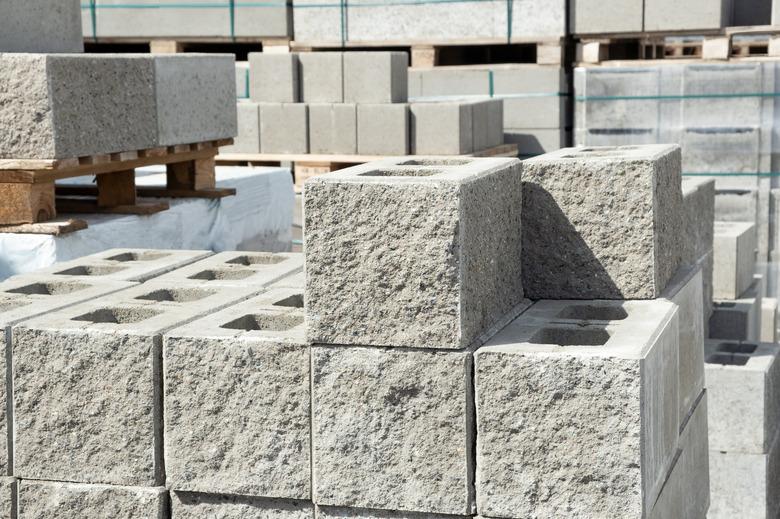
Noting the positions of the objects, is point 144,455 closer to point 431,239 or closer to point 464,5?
point 431,239

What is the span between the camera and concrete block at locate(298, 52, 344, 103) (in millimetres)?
9180

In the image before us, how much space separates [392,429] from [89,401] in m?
0.91

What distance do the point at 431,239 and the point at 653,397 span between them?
741mm

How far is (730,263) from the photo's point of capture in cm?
729

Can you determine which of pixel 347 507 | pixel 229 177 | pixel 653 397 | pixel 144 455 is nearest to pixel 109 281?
pixel 144 455

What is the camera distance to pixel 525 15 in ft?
31.5

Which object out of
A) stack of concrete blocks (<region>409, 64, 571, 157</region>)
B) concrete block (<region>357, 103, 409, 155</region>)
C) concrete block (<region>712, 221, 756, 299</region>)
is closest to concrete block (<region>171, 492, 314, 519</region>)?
concrete block (<region>712, 221, 756, 299</region>)

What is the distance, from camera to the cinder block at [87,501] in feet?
12.2

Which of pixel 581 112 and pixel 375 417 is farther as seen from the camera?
pixel 581 112

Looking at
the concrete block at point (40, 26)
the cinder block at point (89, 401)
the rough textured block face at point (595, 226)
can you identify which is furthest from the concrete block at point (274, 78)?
the cinder block at point (89, 401)

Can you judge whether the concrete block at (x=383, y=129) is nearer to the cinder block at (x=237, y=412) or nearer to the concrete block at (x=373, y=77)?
the concrete block at (x=373, y=77)

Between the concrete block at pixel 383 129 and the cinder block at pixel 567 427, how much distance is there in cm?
555

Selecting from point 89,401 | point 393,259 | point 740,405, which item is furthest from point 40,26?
point 740,405

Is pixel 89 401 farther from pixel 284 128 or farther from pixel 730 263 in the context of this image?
pixel 284 128
